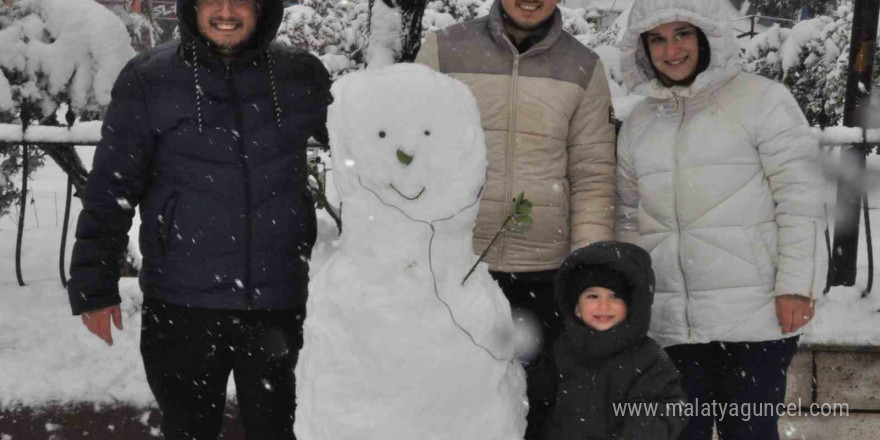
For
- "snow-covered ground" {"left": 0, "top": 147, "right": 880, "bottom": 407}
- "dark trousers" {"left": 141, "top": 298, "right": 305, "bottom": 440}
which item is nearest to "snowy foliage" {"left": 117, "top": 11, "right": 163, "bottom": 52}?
"snow-covered ground" {"left": 0, "top": 147, "right": 880, "bottom": 407}

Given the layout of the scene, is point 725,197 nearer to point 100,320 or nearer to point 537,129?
point 537,129

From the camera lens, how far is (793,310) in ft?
7.73

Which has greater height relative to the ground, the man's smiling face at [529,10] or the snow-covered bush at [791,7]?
the snow-covered bush at [791,7]

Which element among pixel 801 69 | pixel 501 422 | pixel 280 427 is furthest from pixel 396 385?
pixel 801 69

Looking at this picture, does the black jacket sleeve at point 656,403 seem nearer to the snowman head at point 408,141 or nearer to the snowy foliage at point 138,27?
the snowman head at point 408,141

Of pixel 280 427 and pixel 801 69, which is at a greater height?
pixel 801 69

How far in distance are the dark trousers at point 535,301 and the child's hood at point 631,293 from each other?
22cm

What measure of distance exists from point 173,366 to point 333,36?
182 inches

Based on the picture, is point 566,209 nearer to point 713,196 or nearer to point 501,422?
point 713,196

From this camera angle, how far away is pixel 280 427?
2631 millimetres

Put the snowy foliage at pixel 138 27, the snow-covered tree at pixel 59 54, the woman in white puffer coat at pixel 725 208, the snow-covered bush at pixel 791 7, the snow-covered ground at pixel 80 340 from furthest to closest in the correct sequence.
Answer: the snow-covered bush at pixel 791 7 → the snowy foliage at pixel 138 27 → the snow-covered tree at pixel 59 54 → the snow-covered ground at pixel 80 340 → the woman in white puffer coat at pixel 725 208

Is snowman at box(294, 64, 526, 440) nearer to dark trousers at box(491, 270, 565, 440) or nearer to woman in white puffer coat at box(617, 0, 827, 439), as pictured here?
dark trousers at box(491, 270, 565, 440)

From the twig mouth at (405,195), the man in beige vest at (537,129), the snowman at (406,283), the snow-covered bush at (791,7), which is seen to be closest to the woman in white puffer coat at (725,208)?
the man in beige vest at (537,129)

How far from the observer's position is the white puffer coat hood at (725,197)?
2.33 m
